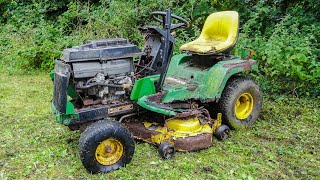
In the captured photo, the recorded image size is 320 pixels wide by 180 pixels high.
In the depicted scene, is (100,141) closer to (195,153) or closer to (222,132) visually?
(195,153)

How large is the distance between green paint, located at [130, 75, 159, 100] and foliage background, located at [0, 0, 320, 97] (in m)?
2.38

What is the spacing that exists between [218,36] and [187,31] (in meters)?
3.00

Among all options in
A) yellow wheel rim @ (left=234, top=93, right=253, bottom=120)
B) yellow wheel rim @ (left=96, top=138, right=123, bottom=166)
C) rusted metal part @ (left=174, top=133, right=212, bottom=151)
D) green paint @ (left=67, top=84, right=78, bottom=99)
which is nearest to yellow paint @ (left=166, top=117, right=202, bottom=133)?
rusted metal part @ (left=174, top=133, right=212, bottom=151)

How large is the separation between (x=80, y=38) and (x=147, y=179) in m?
5.18

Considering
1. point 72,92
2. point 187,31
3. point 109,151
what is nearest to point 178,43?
point 187,31

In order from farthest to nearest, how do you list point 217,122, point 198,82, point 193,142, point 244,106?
1. point 244,106
2. point 198,82
3. point 217,122
4. point 193,142

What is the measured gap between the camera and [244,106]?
4.77 meters

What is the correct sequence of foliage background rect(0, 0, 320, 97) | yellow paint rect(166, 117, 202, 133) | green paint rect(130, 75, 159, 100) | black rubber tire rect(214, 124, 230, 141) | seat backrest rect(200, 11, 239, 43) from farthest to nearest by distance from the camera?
foliage background rect(0, 0, 320, 97), seat backrest rect(200, 11, 239, 43), black rubber tire rect(214, 124, 230, 141), yellow paint rect(166, 117, 202, 133), green paint rect(130, 75, 159, 100)

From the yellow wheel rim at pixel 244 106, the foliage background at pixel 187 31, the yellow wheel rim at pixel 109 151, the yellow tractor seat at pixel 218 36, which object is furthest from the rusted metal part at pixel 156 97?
the foliage background at pixel 187 31

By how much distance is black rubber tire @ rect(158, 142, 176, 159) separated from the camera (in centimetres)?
371

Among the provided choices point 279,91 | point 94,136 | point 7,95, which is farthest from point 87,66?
point 279,91

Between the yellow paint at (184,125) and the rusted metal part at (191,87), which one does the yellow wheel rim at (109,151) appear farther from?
the rusted metal part at (191,87)

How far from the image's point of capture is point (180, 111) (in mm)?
4062

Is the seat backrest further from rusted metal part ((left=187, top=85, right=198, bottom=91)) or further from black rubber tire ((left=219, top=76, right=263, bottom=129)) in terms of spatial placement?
rusted metal part ((left=187, top=85, right=198, bottom=91))
